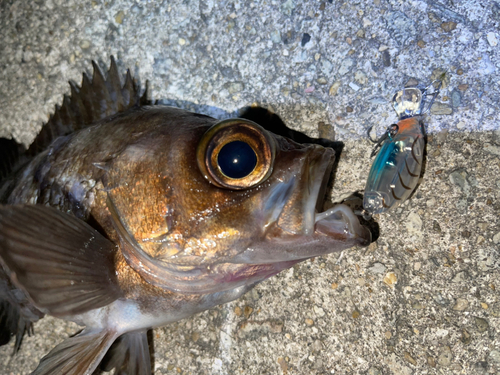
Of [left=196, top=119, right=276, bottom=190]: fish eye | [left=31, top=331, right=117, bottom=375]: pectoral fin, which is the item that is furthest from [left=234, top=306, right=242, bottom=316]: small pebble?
[left=196, top=119, right=276, bottom=190]: fish eye

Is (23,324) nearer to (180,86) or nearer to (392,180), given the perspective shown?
(180,86)

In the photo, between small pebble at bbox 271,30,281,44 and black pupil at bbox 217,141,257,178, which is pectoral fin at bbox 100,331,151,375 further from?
small pebble at bbox 271,30,281,44

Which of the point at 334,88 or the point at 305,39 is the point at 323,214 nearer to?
the point at 334,88

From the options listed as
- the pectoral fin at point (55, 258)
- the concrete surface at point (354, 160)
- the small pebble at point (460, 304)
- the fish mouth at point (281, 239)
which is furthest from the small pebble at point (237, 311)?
the small pebble at point (460, 304)

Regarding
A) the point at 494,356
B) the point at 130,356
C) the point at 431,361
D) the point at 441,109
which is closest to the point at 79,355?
the point at 130,356

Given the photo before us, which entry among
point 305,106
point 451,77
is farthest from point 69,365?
point 451,77

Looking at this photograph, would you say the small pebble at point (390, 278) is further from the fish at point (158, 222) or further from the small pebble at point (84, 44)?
the small pebble at point (84, 44)
